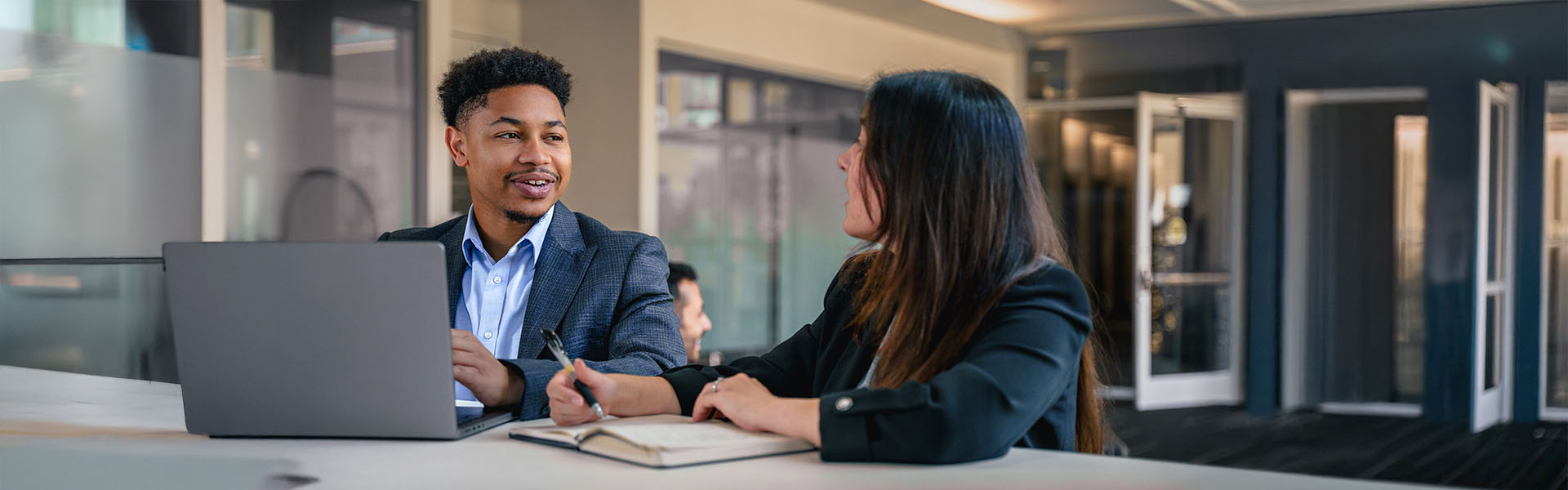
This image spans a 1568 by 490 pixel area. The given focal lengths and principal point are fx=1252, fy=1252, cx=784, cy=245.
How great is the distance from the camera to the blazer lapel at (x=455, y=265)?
219 centimetres

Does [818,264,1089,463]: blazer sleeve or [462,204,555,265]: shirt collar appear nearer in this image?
[818,264,1089,463]: blazer sleeve

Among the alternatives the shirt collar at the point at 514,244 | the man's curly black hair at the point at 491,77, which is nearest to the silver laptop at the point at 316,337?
the shirt collar at the point at 514,244

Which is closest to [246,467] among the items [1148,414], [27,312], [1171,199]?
[27,312]

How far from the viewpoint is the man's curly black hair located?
2246mm

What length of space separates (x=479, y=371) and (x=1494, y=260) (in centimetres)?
767

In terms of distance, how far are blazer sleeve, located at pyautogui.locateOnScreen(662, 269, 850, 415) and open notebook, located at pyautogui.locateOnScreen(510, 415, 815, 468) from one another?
0.83 feet

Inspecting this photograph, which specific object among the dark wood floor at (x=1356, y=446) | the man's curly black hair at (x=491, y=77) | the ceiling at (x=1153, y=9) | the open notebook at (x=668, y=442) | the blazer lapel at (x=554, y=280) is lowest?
the dark wood floor at (x=1356, y=446)

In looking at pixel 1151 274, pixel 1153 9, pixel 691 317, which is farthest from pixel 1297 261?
pixel 691 317

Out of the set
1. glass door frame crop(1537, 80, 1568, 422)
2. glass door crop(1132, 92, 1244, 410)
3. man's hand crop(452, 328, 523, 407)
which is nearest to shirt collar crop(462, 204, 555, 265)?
man's hand crop(452, 328, 523, 407)

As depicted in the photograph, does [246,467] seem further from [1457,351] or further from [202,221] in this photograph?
[1457,351]

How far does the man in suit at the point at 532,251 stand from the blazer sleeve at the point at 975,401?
813mm

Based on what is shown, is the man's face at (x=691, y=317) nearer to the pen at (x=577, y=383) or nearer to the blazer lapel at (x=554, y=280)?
the blazer lapel at (x=554, y=280)

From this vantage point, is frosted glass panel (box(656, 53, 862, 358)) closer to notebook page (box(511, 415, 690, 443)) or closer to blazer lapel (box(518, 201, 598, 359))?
blazer lapel (box(518, 201, 598, 359))

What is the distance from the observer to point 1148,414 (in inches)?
315
